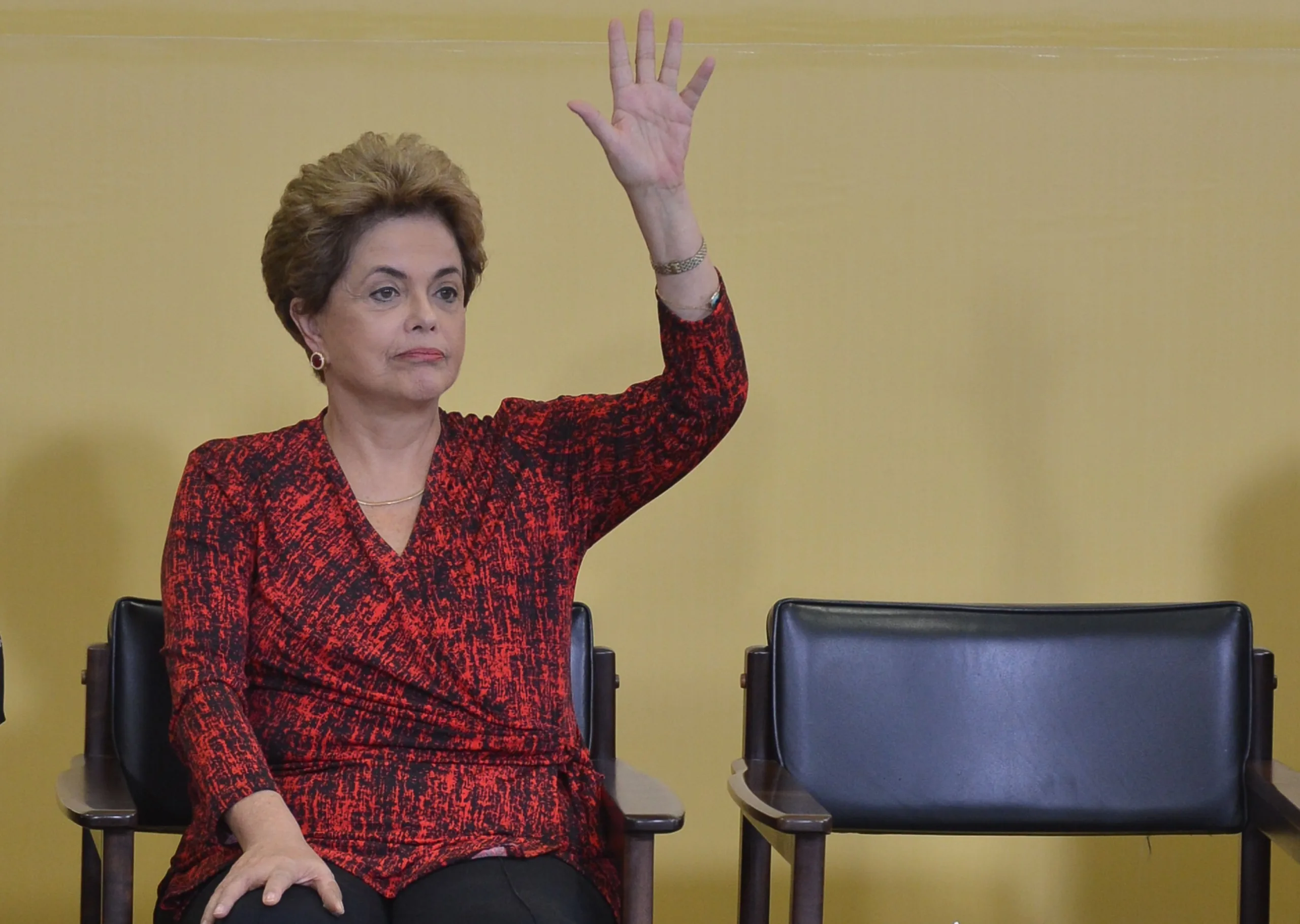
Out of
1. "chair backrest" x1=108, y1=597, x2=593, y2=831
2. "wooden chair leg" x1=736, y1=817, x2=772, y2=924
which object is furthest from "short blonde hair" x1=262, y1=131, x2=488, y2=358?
"wooden chair leg" x1=736, y1=817, x2=772, y2=924

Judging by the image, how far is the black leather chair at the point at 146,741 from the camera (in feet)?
6.07

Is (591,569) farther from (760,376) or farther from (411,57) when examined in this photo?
(411,57)

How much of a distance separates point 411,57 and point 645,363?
2.07 ft

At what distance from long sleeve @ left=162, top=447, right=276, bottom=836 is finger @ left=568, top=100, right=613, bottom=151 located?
61cm

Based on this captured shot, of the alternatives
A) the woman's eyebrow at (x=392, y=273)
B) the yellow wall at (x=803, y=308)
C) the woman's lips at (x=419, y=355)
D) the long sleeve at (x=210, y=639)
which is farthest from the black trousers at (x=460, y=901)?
the yellow wall at (x=803, y=308)

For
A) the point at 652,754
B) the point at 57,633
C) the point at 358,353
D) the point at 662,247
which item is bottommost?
the point at 652,754

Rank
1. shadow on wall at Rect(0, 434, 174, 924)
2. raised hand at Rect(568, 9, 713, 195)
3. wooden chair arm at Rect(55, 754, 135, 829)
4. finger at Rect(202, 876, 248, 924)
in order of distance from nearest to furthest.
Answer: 1. finger at Rect(202, 876, 248, 924)
2. wooden chair arm at Rect(55, 754, 135, 829)
3. raised hand at Rect(568, 9, 713, 195)
4. shadow on wall at Rect(0, 434, 174, 924)

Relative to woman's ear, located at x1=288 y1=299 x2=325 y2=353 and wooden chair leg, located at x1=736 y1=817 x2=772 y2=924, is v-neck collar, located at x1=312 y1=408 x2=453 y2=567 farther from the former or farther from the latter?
wooden chair leg, located at x1=736 y1=817 x2=772 y2=924

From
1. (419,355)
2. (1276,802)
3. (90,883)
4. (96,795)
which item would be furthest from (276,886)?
(1276,802)

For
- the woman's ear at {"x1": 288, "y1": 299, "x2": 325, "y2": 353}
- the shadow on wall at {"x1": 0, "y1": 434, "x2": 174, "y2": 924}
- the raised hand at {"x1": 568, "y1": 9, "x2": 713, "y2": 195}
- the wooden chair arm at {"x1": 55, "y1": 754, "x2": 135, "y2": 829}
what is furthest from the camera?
the shadow on wall at {"x1": 0, "y1": 434, "x2": 174, "y2": 924}

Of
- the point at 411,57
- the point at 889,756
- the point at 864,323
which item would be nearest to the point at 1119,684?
the point at 889,756

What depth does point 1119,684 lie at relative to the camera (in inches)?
84.0

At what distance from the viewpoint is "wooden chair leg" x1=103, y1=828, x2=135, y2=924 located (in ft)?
5.63

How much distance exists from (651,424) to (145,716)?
73cm
